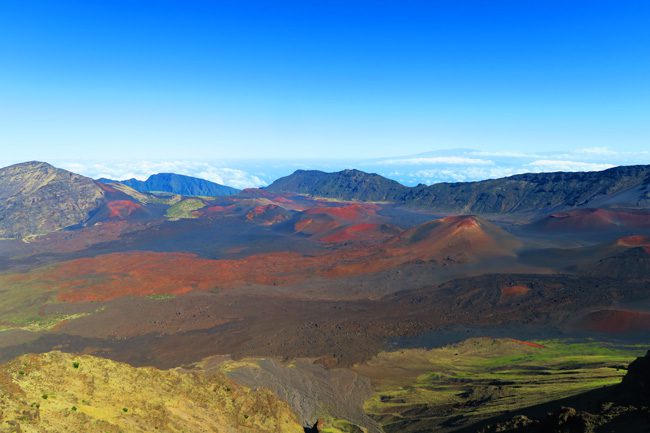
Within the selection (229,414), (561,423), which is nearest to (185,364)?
(229,414)

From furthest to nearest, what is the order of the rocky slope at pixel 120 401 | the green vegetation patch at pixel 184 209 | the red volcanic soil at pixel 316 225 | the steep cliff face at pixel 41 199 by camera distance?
the green vegetation patch at pixel 184 209, the steep cliff face at pixel 41 199, the red volcanic soil at pixel 316 225, the rocky slope at pixel 120 401

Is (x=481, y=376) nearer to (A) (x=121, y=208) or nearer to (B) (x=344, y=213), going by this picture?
(B) (x=344, y=213)

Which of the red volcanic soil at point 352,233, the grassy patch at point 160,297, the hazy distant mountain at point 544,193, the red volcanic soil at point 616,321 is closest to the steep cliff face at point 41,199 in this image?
the grassy patch at point 160,297

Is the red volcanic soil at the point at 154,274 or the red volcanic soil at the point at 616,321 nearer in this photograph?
the red volcanic soil at the point at 616,321

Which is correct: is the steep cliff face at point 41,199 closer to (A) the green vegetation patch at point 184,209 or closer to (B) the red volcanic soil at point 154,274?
(A) the green vegetation patch at point 184,209

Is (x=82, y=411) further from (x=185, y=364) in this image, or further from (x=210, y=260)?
(x=210, y=260)

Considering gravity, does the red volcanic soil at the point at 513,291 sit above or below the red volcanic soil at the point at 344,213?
below
